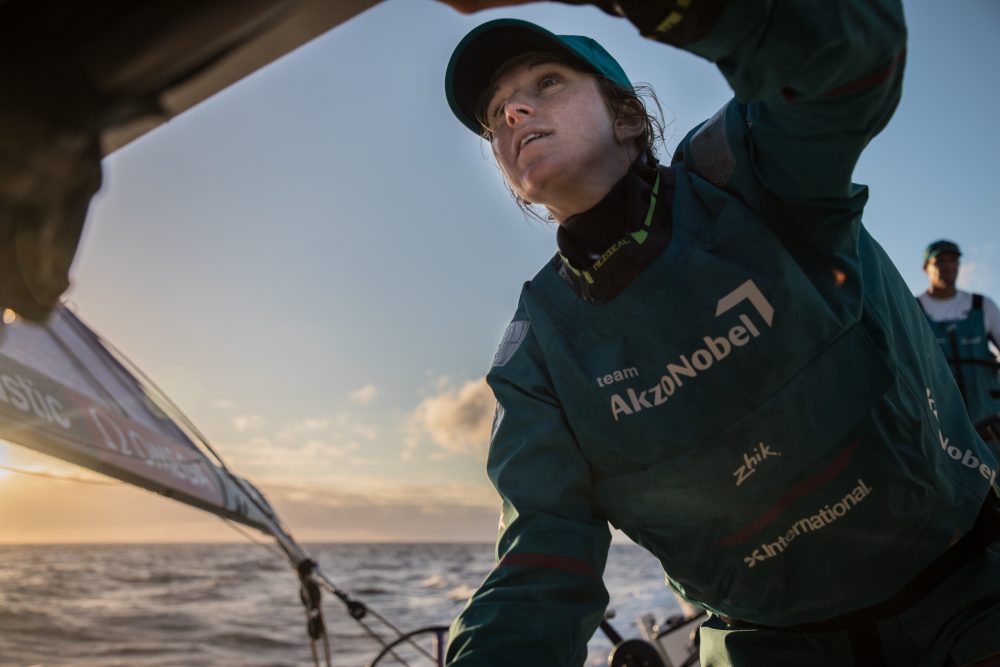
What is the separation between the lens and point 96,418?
3.80 metres

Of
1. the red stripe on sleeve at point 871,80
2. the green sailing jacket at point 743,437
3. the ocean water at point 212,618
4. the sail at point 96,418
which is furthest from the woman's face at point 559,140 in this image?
the ocean water at point 212,618

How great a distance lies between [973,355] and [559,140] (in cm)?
530

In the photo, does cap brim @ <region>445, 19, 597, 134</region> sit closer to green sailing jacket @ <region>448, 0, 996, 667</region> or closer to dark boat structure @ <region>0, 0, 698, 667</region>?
green sailing jacket @ <region>448, 0, 996, 667</region>

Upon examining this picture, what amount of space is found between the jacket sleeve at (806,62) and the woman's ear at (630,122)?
538mm

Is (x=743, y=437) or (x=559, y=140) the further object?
(x=559, y=140)

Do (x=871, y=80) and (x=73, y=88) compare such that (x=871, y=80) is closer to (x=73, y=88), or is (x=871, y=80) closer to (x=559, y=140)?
(x=559, y=140)

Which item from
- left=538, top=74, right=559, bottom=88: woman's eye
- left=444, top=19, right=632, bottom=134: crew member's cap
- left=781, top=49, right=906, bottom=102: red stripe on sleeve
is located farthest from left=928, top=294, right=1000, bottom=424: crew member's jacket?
left=781, top=49, right=906, bottom=102: red stripe on sleeve

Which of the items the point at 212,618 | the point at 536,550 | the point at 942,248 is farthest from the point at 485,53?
the point at 212,618

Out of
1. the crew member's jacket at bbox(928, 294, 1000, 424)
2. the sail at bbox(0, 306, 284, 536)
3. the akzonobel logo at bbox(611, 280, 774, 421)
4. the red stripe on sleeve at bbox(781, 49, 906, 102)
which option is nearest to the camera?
the red stripe on sleeve at bbox(781, 49, 906, 102)

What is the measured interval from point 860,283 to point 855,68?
606mm

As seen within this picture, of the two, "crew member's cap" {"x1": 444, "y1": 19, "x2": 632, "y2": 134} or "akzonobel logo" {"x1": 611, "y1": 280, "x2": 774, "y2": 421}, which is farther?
"crew member's cap" {"x1": 444, "y1": 19, "x2": 632, "y2": 134}

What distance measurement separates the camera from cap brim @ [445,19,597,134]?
5.58ft

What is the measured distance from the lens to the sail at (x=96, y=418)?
3.23 metres

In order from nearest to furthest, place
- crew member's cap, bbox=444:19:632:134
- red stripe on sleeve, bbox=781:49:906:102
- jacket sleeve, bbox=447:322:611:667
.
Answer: red stripe on sleeve, bbox=781:49:906:102, jacket sleeve, bbox=447:322:611:667, crew member's cap, bbox=444:19:632:134
